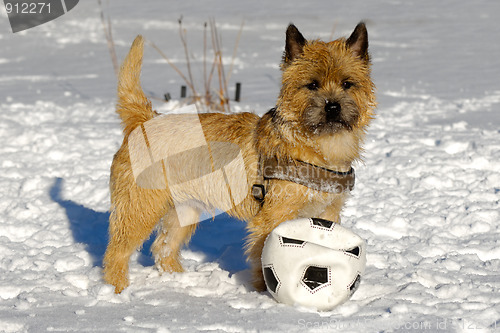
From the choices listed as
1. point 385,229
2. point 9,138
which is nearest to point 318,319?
point 385,229

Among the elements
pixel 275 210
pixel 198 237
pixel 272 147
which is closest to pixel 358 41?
pixel 272 147

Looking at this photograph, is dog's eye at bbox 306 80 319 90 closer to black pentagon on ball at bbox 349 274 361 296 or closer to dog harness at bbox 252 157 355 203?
dog harness at bbox 252 157 355 203

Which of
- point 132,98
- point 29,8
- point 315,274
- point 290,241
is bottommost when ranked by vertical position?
point 315,274

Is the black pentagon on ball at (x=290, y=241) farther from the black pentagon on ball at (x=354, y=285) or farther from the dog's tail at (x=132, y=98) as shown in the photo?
the dog's tail at (x=132, y=98)

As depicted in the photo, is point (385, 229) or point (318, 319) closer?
point (318, 319)

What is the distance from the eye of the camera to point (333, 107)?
3.13 meters

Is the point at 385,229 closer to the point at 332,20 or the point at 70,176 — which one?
the point at 70,176

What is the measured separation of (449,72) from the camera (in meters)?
10.9

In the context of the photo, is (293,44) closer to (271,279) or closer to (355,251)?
(355,251)

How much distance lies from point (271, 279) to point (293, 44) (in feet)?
4.12

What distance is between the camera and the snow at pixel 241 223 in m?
3.08

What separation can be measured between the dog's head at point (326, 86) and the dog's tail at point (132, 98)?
0.90 meters

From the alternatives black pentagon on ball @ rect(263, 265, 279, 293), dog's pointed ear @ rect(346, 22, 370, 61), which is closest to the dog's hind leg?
black pentagon on ball @ rect(263, 265, 279, 293)

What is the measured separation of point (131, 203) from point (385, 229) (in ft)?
6.46
